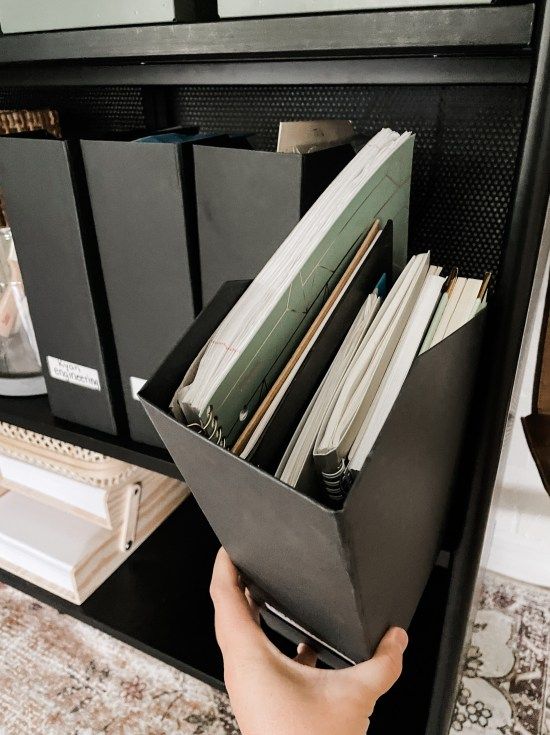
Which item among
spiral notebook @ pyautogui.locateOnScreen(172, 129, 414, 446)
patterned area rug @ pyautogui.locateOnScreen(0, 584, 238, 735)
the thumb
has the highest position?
spiral notebook @ pyautogui.locateOnScreen(172, 129, 414, 446)

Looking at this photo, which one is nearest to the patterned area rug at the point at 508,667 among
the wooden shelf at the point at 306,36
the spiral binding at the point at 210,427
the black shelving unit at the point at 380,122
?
the black shelving unit at the point at 380,122

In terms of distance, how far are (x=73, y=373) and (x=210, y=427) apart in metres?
0.35

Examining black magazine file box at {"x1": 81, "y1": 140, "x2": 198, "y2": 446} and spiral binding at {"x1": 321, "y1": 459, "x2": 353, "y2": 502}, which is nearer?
spiral binding at {"x1": 321, "y1": 459, "x2": 353, "y2": 502}

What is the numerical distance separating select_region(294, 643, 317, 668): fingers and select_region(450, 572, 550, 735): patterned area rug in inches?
14.0

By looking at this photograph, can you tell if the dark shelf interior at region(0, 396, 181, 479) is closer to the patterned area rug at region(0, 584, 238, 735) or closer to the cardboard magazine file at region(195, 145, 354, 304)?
the cardboard magazine file at region(195, 145, 354, 304)

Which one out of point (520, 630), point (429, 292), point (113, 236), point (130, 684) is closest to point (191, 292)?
point (113, 236)

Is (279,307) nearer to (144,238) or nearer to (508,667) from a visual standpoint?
(144,238)

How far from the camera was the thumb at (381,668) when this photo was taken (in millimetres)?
462

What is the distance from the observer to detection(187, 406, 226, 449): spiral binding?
40 cm

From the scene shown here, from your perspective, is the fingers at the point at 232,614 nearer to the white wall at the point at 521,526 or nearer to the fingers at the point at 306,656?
the fingers at the point at 306,656

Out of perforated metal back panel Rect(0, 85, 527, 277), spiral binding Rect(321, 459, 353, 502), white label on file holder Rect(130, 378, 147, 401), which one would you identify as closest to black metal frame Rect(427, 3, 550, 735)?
spiral binding Rect(321, 459, 353, 502)

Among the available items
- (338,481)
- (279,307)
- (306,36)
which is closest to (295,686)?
(338,481)

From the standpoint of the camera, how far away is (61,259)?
24.0 inches

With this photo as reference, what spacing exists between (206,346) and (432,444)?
19 cm
